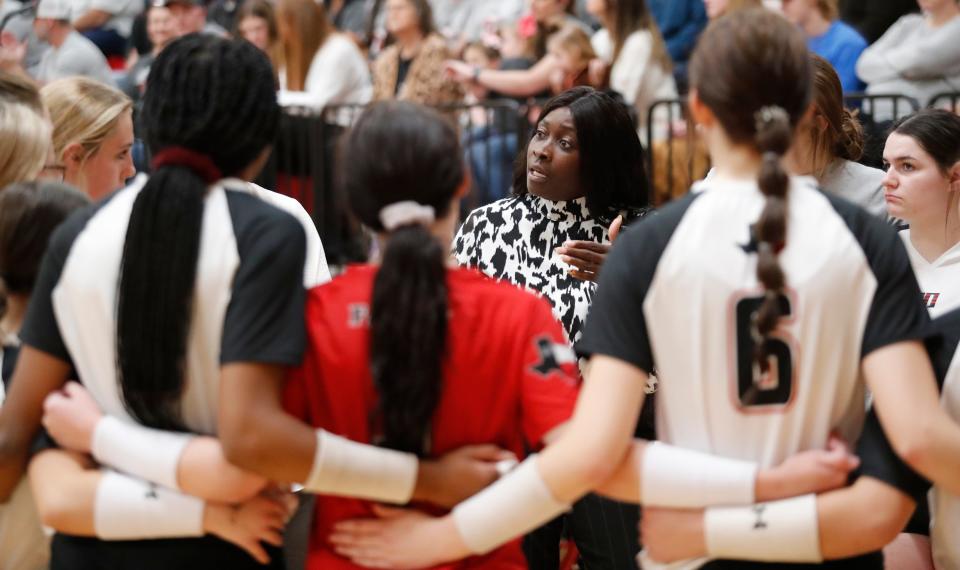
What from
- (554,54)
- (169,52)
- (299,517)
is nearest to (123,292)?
(169,52)

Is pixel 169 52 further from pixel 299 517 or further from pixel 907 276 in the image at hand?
pixel 907 276

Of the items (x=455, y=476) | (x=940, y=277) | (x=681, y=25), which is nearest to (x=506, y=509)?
(x=455, y=476)

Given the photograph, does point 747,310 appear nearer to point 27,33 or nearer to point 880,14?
point 880,14

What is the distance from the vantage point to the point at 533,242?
368cm

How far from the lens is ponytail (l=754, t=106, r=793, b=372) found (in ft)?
6.97

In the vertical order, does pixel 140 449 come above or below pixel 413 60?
below

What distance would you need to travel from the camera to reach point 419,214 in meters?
2.24

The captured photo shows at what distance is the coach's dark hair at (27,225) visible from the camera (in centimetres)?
262

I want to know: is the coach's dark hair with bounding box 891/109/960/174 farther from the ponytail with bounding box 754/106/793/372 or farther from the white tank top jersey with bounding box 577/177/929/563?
the ponytail with bounding box 754/106/793/372

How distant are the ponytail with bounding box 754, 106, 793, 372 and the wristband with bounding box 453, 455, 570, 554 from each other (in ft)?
1.40

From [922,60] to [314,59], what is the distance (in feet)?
13.2

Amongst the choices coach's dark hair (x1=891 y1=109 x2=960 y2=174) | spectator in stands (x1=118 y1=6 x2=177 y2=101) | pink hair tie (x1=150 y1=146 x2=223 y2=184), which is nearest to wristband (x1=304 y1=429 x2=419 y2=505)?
pink hair tie (x1=150 y1=146 x2=223 y2=184)

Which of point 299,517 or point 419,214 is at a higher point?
point 419,214

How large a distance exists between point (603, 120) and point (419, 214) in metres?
1.51
